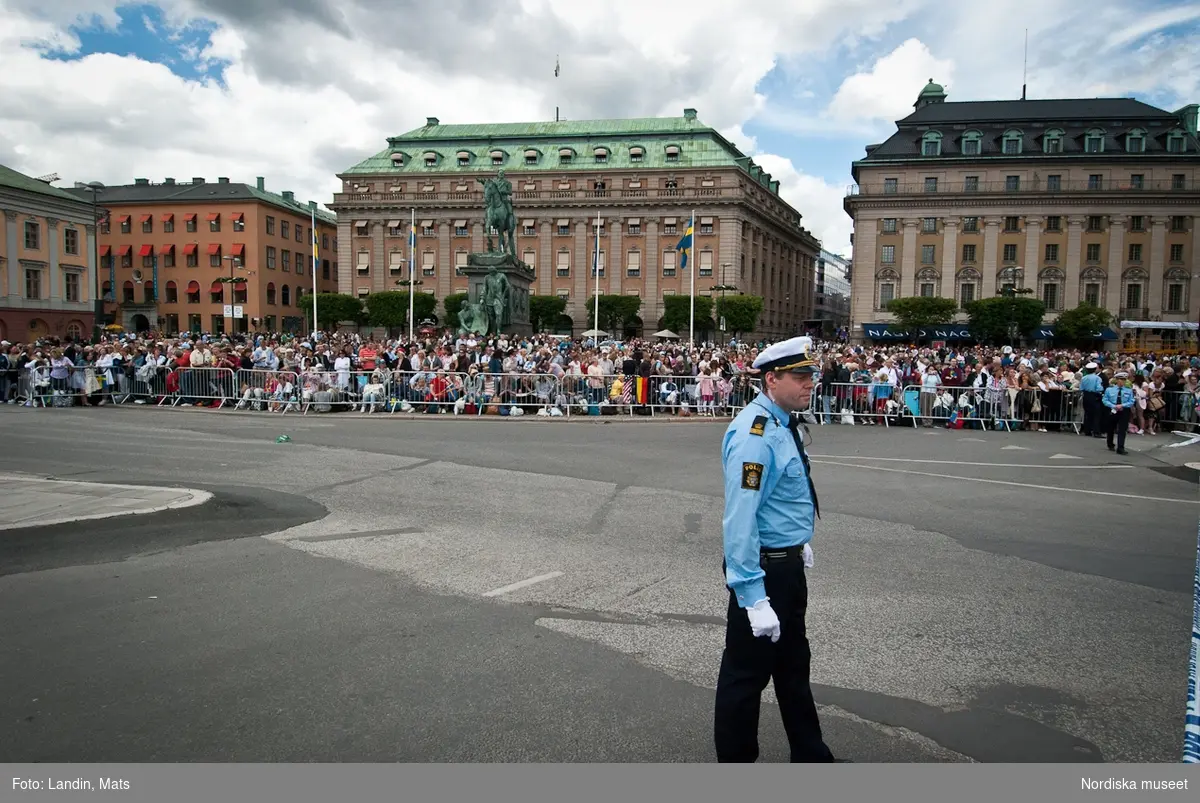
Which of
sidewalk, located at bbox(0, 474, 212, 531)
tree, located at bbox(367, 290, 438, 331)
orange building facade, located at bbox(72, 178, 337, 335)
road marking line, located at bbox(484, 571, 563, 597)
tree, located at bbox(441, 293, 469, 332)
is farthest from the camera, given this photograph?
orange building facade, located at bbox(72, 178, 337, 335)

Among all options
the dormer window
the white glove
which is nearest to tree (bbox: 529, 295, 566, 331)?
the dormer window

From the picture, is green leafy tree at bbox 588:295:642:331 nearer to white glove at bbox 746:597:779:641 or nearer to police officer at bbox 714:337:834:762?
police officer at bbox 714:337:834:762

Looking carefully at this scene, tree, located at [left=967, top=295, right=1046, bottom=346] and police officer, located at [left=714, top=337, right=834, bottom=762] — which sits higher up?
tree, located at [left=967, top=295, right=1046, bottom=346]

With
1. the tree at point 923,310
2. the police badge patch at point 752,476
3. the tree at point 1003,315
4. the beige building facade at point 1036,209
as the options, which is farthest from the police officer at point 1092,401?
the beige building facade at point 1036,209

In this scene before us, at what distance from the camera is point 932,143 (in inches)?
2995

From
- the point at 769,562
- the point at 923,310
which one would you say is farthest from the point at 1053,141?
the point at 769,562

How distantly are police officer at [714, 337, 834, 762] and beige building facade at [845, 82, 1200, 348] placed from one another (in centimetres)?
7743

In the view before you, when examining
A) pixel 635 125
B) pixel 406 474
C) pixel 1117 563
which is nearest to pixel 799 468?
pixel 1117 563

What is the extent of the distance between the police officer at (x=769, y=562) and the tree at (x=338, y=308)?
8490 centimetres

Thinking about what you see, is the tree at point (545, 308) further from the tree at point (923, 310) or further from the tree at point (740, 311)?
the tree at point (923, 310)

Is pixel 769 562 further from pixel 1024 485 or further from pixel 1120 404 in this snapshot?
pixel 1120 404

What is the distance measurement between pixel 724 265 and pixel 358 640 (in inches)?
3117

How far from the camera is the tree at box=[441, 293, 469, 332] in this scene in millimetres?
81188

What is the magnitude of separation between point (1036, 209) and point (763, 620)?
84.0 metres
